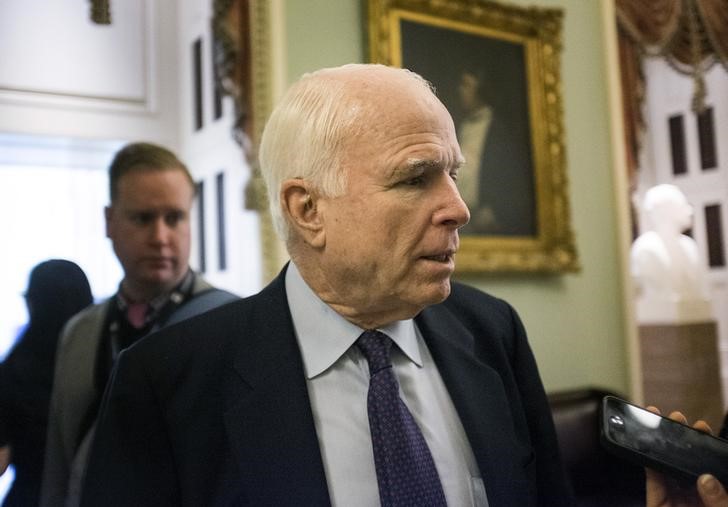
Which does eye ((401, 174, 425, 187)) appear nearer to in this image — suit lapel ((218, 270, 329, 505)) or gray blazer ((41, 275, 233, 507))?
suit lapel ((218, 270, 329, 505))

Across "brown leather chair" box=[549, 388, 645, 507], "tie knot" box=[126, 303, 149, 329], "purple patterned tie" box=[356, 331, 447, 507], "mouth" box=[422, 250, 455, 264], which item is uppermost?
"mouth" box=[422, 250, 455, 264]

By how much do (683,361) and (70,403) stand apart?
2.91m

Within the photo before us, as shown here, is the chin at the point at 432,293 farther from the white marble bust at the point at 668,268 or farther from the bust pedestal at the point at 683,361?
the white marble bust at the point at 668,268

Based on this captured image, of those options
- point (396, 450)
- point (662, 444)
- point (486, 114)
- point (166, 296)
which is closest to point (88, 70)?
point (166, 296)

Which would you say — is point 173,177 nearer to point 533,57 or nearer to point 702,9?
point 533,57

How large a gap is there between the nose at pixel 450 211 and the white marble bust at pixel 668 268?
2805 mm

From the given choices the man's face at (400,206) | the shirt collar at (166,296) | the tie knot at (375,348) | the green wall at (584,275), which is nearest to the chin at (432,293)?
the man's face at (400,206)

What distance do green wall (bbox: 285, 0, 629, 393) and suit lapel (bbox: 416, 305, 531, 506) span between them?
1262mm

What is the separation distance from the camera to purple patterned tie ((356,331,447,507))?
1027 millimetres

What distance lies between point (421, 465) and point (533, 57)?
205 cm

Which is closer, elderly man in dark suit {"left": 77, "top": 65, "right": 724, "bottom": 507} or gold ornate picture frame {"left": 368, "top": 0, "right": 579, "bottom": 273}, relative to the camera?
elderly man in dark suit {"left": 77, "top": 65, "right": 724, "bottom": 507}

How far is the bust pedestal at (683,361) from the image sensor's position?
3.22 m

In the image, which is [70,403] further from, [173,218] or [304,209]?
[304,209]

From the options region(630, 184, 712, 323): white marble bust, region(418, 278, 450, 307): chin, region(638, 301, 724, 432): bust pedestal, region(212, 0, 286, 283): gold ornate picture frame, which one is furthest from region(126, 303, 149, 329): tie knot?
region(630, 184, 712, 323): white marble bust
